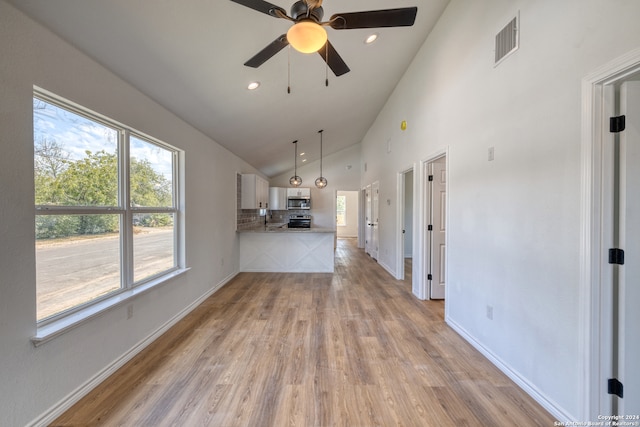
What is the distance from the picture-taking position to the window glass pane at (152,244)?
8.76ft

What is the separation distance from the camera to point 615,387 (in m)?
1.53

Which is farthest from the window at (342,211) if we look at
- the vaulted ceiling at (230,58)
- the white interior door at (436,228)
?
the white interior door at (436,228)

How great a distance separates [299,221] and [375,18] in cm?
794

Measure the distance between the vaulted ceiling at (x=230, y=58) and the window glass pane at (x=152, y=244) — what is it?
1294 millimetres

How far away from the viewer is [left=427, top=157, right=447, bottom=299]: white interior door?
394cm

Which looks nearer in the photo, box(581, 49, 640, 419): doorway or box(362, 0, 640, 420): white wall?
box(581, 49, 640, 419): doorway

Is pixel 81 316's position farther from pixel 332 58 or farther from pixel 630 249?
pixel 630 249

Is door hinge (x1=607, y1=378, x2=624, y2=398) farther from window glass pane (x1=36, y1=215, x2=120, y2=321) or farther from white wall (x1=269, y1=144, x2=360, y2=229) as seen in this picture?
white wall (x1=269, y1=144, x2=360, y2=229)

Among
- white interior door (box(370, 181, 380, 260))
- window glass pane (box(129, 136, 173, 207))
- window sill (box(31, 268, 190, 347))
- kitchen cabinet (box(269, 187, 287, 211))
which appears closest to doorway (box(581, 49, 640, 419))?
window sill (box(31, 268, 190, 347))

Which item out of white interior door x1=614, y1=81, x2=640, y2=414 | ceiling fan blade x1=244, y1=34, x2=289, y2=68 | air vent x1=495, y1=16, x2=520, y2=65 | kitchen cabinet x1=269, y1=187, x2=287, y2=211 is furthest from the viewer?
kitchen cabinet x1=269, y1=187, x2=287, y2=211

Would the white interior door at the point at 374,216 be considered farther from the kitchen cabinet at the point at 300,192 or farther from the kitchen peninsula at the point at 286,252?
the kitchen cabinet at the point at 300,192

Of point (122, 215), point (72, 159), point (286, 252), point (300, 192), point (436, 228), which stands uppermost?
point (300, 192)

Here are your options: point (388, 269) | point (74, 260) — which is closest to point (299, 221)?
point (388, 269)

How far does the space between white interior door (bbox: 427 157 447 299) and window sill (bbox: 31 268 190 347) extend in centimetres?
370
